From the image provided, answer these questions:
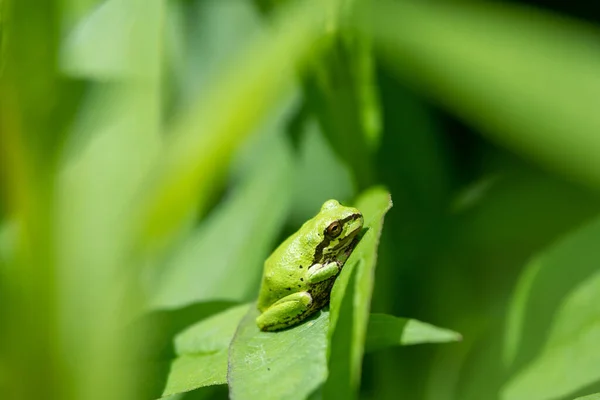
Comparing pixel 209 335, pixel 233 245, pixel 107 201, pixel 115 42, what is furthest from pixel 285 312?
pixel 115 42

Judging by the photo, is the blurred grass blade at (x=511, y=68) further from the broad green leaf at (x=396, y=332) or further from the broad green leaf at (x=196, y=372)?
the broad green leaf at (x=196, y=372)

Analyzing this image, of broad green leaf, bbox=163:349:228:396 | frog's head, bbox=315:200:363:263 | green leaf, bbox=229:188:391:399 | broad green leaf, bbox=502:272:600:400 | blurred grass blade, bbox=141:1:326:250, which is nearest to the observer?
green leaf, bbox=229:188:391:399

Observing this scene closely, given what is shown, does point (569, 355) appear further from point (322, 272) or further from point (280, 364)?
point (280, 364)

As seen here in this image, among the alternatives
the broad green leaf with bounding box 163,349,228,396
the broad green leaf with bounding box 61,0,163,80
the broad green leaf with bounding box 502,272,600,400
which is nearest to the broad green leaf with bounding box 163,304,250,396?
the broad green leaf with bounding box 163,349,228,396

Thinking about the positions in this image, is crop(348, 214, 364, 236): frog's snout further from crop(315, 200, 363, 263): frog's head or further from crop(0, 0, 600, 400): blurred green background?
crop(0, 0, 600, 400): blurred green background

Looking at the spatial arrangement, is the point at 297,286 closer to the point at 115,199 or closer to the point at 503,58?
the point at 115,199

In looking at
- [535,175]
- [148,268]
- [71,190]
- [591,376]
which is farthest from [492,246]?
[71,190]
